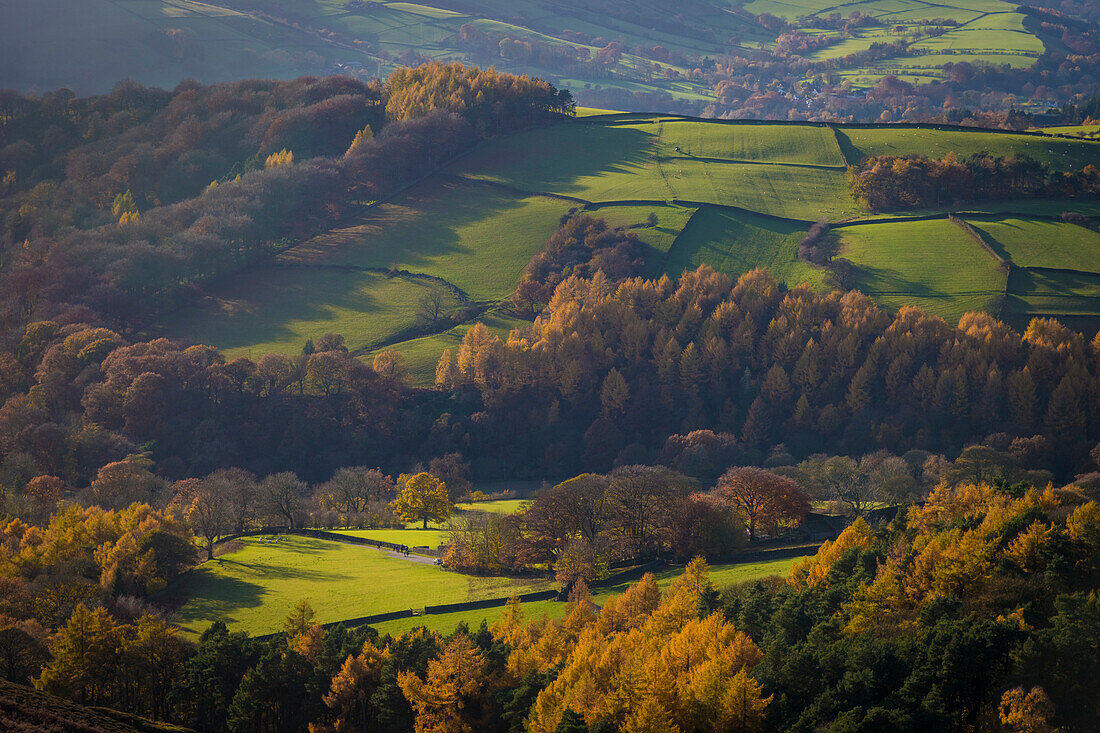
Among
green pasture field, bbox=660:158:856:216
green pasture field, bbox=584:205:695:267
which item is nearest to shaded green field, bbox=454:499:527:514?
green pasture field, bbox=584:205:695:267

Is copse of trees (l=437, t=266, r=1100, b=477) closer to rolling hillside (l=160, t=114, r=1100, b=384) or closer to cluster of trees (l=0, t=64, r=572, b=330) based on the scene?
rolling hillside (l=160, t=114, r=1100, b=384)

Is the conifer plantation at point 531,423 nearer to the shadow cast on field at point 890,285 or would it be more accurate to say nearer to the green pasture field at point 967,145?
the shadow cast on field at point 890,285

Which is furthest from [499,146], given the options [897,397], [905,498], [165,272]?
[905,498]

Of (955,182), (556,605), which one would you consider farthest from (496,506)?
(955,182)

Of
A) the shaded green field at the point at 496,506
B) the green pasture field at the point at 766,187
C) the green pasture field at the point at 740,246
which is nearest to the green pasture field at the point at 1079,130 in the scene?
the green pasture field at the point at 766,187

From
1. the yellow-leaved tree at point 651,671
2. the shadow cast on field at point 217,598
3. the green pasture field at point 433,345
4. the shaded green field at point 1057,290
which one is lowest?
the shadow cast on field at point 217,598

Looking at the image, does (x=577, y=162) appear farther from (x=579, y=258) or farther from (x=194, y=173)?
(x=194, y=173)

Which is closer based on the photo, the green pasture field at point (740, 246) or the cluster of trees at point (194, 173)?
the green pasture field at point (740, 246)
